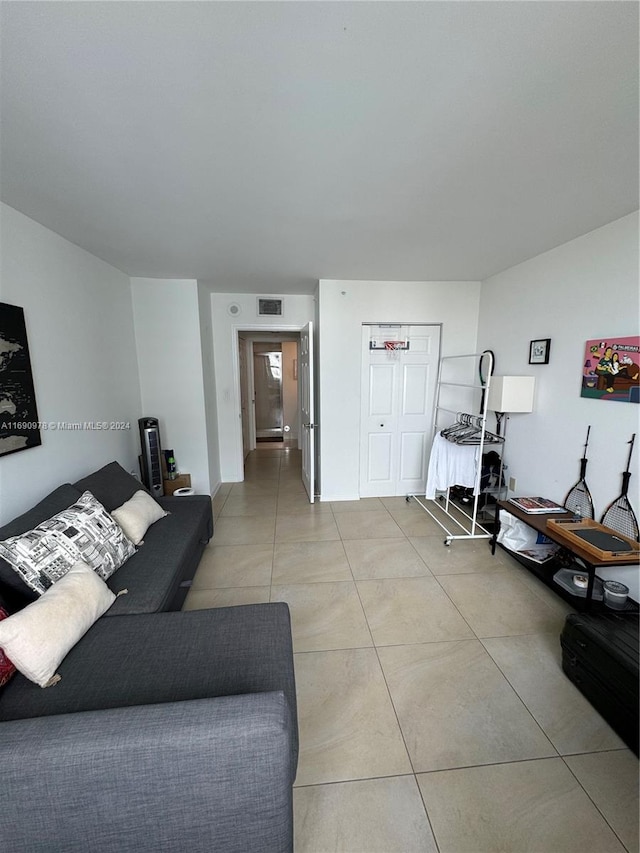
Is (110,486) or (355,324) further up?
(355,324)

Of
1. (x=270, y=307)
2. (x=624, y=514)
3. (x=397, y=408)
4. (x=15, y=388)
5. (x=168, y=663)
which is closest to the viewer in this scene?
(x=168, y=663)

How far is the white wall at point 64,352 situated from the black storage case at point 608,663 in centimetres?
305

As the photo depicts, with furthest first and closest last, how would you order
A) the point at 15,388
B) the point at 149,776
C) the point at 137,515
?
A: the point at 137,515, the point at 15,388, the point at 149,776

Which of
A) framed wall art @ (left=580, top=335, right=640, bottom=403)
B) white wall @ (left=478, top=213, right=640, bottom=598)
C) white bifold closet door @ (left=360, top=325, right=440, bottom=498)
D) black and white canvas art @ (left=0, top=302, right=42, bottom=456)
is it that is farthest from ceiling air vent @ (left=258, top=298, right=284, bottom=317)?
framed wall art @ (left=580, top=335, right=640, bottom=403)

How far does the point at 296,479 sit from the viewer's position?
4.80 meters

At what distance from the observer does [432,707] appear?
1.58m

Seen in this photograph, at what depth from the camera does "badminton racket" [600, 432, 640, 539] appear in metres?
2.08

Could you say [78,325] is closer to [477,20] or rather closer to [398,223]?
[398,223]

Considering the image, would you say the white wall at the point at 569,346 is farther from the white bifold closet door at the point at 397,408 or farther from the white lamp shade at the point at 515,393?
the white bifold closet door at the point at 397,408

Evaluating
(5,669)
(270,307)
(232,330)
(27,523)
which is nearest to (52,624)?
(5,669)

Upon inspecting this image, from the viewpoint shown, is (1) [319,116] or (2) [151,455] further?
(2) [151,455]

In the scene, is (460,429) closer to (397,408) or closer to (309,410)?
(397,408)

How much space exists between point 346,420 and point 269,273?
1.77 m

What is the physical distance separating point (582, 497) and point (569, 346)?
44.5 inches
